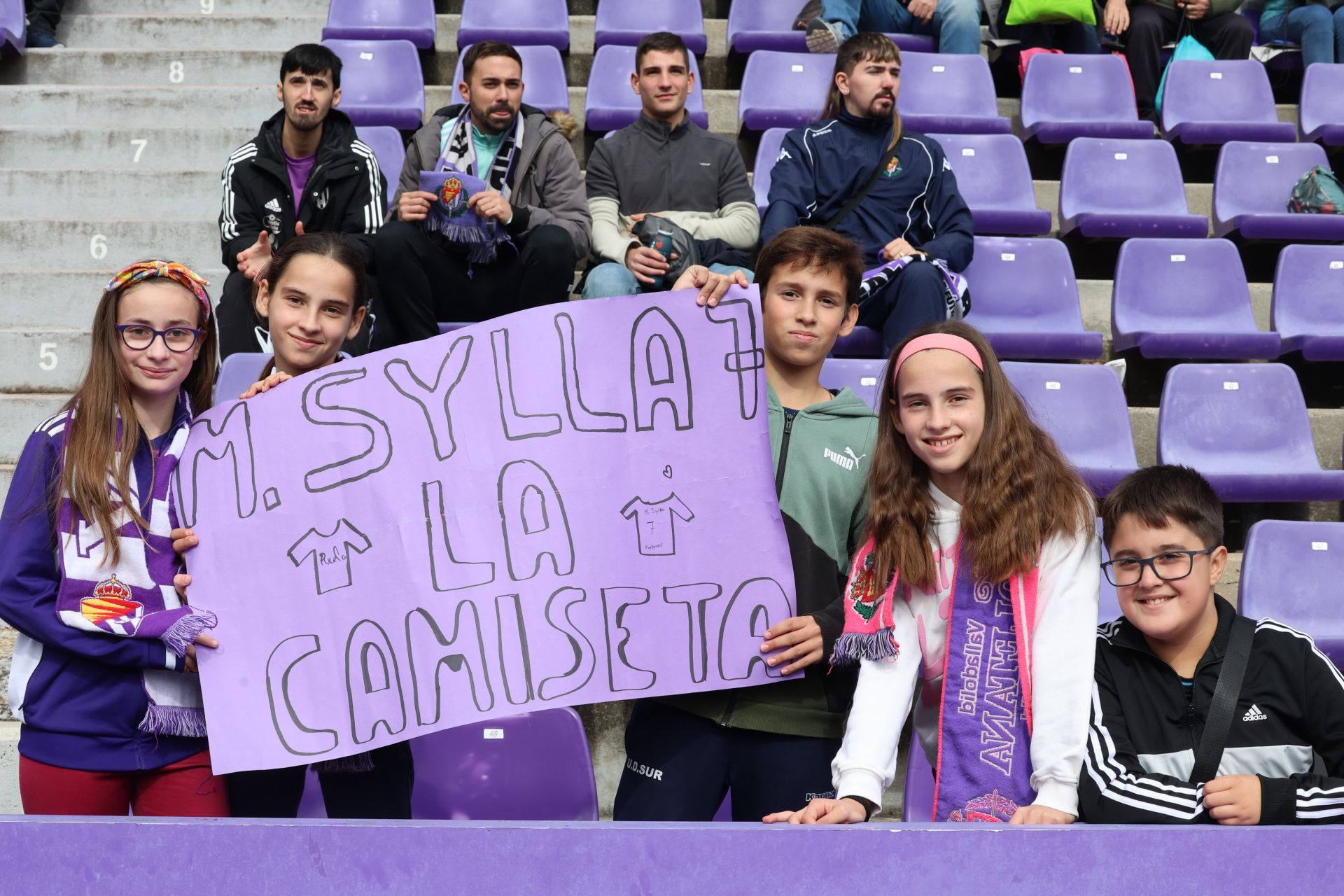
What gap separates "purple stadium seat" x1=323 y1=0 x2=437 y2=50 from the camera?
5.89 m

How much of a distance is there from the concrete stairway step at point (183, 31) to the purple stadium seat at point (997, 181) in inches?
122

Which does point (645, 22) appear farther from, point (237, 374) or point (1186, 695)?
point (1186, 695)

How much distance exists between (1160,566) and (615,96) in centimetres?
402

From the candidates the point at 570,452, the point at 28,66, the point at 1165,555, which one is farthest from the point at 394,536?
the point at 28,66

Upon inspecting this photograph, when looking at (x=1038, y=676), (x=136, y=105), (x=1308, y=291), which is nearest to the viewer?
(x=1038, y=676)

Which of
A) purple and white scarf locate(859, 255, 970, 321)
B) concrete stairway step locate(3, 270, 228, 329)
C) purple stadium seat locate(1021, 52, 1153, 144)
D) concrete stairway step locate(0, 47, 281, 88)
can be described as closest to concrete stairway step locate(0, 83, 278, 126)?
concrete stairway step locate(0, 47, 281, 88)

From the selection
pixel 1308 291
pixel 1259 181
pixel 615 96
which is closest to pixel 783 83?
pixel 615 96

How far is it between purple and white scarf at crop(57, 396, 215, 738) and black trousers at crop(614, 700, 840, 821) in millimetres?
A: 727

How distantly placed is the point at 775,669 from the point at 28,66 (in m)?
5.21

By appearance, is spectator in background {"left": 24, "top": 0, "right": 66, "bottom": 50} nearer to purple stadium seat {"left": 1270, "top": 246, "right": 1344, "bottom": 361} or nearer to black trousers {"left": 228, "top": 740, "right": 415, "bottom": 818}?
black trousers {"left": 228, "top": 740, "right": 415, "bottom": 818}

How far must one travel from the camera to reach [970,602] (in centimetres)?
195

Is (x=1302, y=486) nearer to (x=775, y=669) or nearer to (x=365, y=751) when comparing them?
(x=775, y=669)

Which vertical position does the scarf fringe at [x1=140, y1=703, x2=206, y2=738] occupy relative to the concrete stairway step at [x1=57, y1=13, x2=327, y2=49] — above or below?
below

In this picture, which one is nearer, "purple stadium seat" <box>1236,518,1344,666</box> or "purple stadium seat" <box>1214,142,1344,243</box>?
"purple stadium seat" <box>1236,518,1344,666</box>
